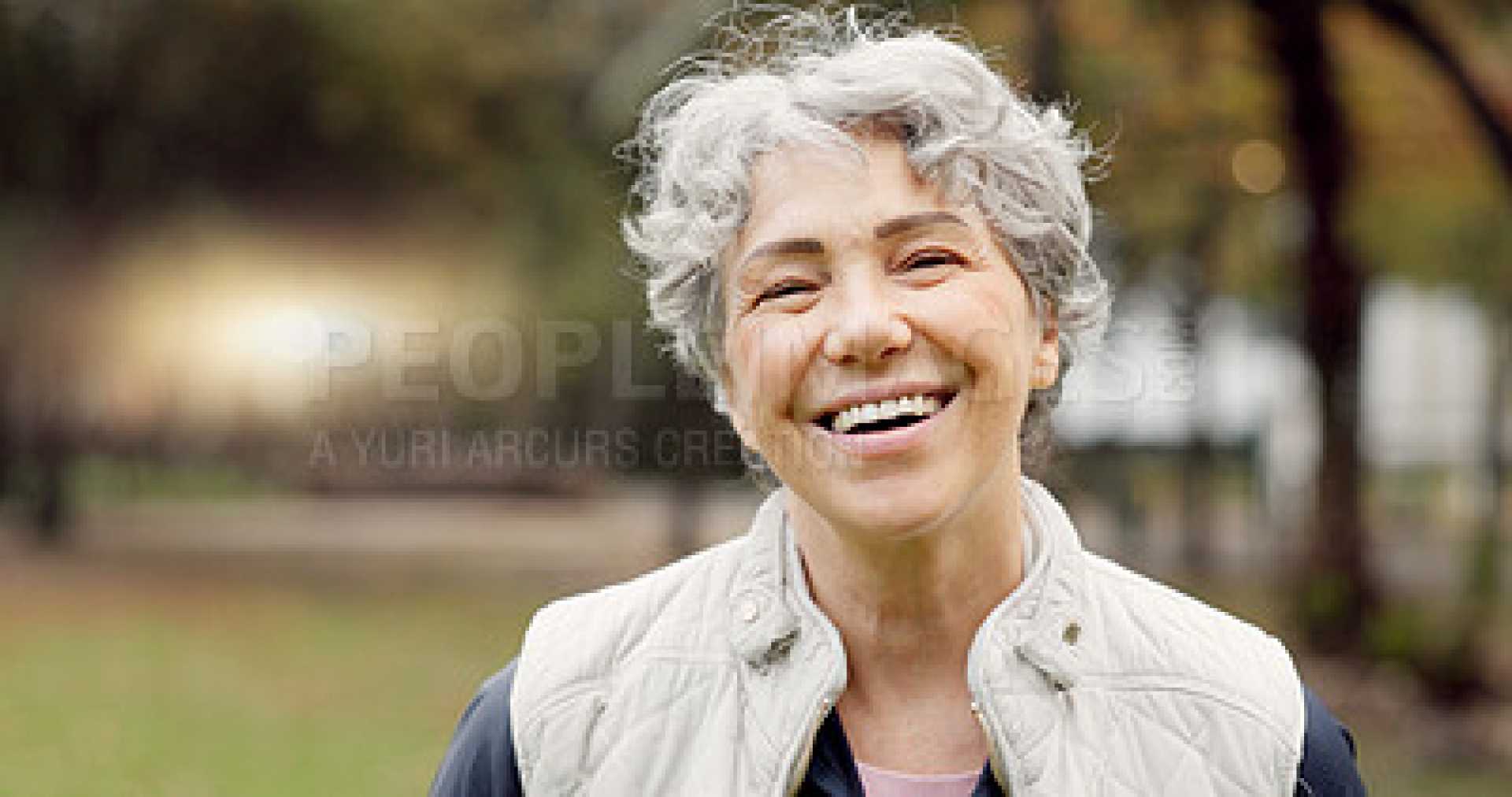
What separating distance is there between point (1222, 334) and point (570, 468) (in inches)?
385

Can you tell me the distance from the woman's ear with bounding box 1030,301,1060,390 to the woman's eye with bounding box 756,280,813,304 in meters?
0.35

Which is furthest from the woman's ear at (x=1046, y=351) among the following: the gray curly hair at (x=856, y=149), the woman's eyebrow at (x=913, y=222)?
the woman's eyebrow at (x=913, y=222)

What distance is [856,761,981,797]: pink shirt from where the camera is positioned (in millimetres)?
1899

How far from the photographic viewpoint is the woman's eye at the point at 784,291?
1942 millimetres

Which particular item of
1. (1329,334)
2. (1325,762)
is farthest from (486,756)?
(1329,334)

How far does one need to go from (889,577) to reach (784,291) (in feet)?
1.20

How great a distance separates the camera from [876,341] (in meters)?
1.84

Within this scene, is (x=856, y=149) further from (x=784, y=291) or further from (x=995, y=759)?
(x=995, y=759)

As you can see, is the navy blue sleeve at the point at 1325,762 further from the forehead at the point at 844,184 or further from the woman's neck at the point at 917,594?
the forehead at the point at 844,184

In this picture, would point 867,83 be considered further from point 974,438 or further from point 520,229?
point 520,229

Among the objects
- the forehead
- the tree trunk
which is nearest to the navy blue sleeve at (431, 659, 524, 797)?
the forehead

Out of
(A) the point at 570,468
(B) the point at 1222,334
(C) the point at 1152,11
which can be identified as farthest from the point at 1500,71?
(A) the point at 570,468

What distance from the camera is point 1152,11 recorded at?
10.2m

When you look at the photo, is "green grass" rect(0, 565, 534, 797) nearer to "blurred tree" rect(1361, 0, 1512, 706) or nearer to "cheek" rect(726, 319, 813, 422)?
"blurred tree" rect(1361, 0, 1512, 706)
